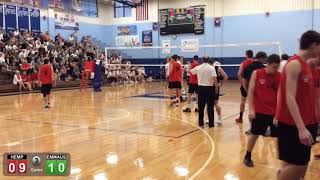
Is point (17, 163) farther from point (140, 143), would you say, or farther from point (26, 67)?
point (26, 67)

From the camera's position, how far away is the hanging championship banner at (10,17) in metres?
23.9

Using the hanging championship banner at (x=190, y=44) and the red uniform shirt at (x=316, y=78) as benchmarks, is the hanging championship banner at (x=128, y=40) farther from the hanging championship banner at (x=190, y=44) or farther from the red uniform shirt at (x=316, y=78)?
the red uniform shirt at (x=316, y=78)

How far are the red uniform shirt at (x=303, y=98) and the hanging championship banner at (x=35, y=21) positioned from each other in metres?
24.4

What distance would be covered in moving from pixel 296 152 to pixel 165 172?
8.28ft

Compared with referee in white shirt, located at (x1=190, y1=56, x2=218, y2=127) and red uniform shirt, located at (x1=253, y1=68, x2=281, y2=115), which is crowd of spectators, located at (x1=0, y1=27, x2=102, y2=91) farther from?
red uniform shirt, located at (x1=253, y1=68, x2=281, y2=115)

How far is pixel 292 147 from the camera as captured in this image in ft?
11.8

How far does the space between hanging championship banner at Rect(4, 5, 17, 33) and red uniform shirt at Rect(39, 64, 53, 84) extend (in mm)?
12138

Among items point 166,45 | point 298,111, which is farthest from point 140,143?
point 166,45

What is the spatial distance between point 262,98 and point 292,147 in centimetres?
Result: 254

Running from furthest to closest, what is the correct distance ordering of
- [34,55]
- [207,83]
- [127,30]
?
[127,30], [34,55], [207,83]

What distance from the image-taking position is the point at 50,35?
2683 cm

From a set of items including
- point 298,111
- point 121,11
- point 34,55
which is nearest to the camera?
point 298,111

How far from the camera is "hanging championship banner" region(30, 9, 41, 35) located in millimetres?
25656
